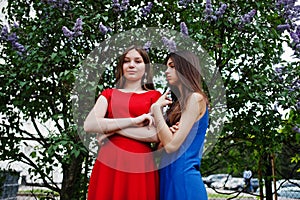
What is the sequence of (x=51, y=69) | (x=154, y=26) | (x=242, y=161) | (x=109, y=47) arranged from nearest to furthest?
(x=109, y=47) < (x=51, y=69) < (x=154, y=26) < (x=242, y=161)

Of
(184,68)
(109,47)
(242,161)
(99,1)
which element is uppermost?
(99,1)

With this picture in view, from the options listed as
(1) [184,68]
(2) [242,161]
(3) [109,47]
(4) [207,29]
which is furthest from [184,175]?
(2) [242,161]

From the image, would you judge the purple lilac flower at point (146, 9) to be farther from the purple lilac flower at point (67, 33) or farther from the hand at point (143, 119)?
the hand at point (143, 119)

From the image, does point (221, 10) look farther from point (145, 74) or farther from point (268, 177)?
point (268, 177)

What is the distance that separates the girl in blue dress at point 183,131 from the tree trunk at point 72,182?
60.7 inches

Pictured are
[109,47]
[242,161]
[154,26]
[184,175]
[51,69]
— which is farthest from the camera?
[242,161]

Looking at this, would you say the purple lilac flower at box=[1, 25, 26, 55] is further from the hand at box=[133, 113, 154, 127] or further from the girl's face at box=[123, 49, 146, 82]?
the hand at box=[133, 113, 154, 127]

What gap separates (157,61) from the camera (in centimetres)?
254

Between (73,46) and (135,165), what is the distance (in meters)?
1.18

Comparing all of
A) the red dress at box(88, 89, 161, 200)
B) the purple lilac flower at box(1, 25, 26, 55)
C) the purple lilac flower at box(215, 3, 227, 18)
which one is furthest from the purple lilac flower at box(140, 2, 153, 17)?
the red dress at box(88, 89, 161, 200)

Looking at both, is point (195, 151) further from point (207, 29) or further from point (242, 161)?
point (242, 161)

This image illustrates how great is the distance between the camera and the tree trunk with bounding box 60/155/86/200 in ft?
9.85

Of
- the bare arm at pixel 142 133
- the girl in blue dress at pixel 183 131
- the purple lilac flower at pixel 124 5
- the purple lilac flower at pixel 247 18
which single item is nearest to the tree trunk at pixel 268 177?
the purple lilac flower at pixel 247 18

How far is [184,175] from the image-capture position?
5.05 ft
